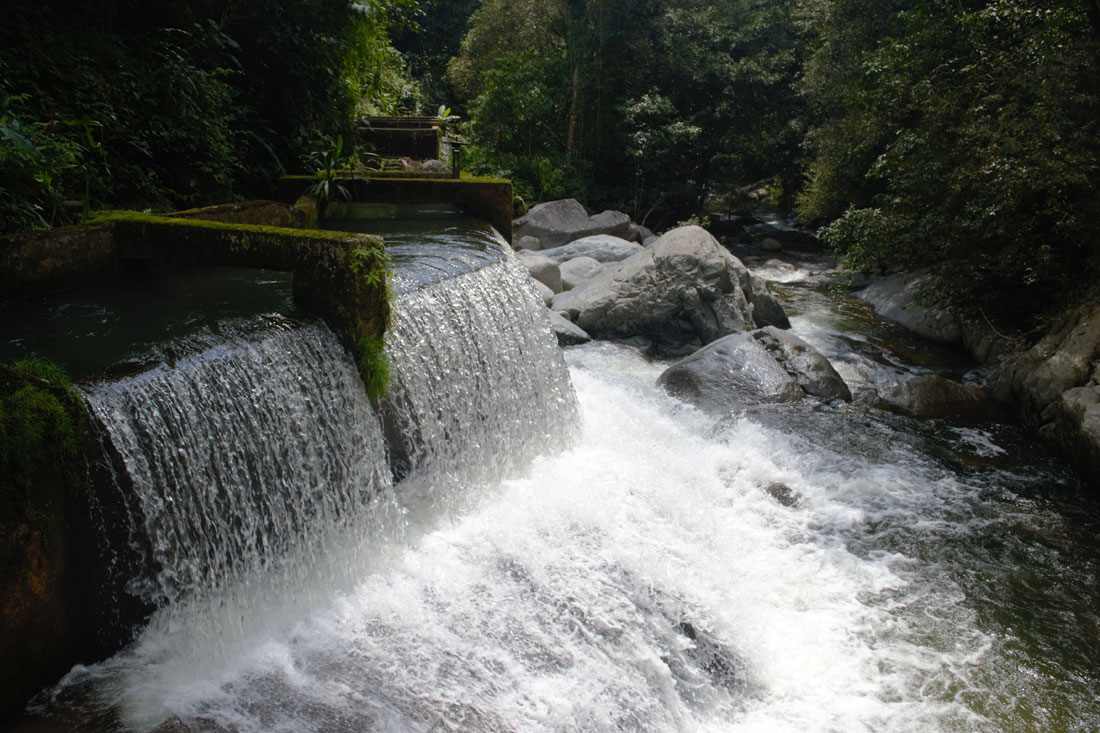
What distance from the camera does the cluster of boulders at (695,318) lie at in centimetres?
924

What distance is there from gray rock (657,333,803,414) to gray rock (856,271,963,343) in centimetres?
318

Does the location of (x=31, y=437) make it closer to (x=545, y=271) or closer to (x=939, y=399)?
(x=939, y=399)

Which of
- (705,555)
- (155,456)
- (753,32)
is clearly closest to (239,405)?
(155,456)

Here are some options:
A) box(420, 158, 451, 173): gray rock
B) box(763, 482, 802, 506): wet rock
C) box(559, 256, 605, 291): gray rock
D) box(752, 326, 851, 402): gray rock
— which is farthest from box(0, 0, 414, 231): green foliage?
box(752, 326, 851, 402): gray rock

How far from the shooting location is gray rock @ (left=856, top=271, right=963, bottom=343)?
11938 mm

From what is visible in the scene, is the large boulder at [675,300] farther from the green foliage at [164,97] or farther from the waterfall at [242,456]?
the waterfall at [242,456]

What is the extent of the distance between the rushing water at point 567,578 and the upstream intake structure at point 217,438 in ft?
0.10

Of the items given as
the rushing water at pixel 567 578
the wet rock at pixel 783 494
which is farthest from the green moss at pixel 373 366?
the wet rock at pixel 783 494

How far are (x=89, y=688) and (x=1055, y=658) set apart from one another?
18.8 ft

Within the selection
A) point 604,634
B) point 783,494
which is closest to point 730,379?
point 783,494

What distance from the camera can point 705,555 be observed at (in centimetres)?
595

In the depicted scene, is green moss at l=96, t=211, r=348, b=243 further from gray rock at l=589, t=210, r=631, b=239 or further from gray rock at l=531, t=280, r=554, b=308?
gray rock at l=589, t=210, r=631, b=239

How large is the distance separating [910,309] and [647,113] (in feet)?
30.5

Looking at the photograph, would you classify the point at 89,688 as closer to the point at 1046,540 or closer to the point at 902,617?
the point at 902,617
